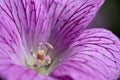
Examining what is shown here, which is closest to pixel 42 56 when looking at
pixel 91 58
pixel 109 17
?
pixel 91 58

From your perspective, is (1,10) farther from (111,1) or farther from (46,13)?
(111,1)

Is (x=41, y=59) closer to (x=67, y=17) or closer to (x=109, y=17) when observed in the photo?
(x=67, y=17)

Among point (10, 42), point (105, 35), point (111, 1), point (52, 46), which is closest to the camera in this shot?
point (10, 42)

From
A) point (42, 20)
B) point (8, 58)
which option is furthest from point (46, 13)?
point (8, 58)

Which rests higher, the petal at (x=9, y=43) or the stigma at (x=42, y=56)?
the petal at (x=9, y=43)

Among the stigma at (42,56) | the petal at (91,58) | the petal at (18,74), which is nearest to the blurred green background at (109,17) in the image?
the stigma at (42,56)

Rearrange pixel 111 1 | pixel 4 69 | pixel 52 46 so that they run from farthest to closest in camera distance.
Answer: pixel 111 1 → pixel 52 46 → pixel 4 69

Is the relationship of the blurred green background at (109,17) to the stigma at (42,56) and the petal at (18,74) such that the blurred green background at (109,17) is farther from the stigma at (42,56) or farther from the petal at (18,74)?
the petal at (18,74)
